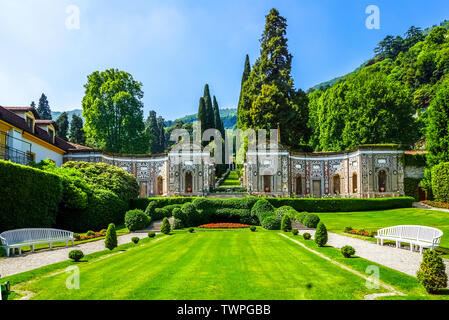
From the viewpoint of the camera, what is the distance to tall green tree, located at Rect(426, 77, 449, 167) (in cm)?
3341

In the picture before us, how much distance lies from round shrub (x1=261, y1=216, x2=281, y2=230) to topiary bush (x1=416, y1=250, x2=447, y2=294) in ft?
48.8

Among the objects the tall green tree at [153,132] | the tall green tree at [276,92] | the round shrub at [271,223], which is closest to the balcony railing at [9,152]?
the round shrub at [271,223]

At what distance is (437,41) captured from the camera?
226 ft

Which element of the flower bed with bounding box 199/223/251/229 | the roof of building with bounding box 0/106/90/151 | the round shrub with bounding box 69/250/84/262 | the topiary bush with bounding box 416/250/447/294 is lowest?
the flower bed with bounding box 199/223/251/229

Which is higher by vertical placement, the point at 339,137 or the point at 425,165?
the point at 339,137

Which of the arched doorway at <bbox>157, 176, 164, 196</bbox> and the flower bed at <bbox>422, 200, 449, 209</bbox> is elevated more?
the arched doorway at <bbox>157, 176, 164, 196</bbox>

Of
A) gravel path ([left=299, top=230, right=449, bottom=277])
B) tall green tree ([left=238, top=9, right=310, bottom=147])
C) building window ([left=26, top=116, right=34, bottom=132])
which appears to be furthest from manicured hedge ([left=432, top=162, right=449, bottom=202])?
building window ([left=26, top=116, right=34, bottom=132])

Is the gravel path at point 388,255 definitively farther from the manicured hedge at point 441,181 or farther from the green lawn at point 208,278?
the manicured hedge at point 441,181

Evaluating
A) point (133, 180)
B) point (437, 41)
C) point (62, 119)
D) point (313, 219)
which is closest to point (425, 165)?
point (313, 219)

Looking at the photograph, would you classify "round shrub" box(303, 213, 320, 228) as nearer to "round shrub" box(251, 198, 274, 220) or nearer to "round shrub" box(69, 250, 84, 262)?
"round shrub" box(251, 198, 274, 220)

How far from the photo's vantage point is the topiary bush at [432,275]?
7.25 metres

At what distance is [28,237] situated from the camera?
14148 mm
